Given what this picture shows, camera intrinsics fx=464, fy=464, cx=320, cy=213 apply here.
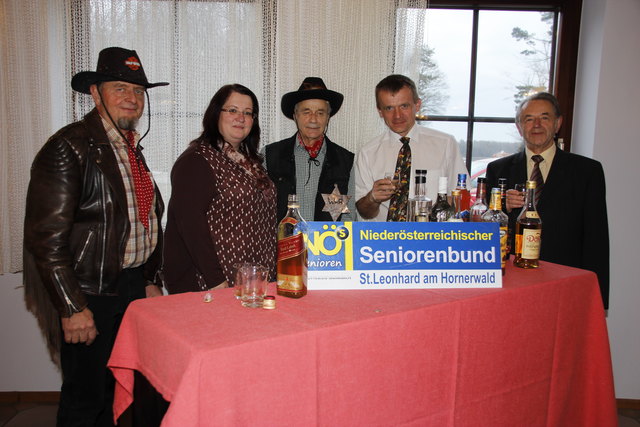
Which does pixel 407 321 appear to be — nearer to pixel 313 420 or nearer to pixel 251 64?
pixel 313 420

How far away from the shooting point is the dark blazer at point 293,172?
7.72 ft

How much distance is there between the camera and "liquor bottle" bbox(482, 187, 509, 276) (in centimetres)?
158

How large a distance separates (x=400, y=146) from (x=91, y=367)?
177 centimetres

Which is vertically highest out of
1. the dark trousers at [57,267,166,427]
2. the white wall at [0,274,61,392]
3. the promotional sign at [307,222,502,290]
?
the promotional sign at [307,222,502,290]

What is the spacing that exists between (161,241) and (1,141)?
1332mm

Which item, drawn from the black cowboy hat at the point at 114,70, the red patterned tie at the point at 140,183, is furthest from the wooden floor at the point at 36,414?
the black cowboy hat at the point at 114,70

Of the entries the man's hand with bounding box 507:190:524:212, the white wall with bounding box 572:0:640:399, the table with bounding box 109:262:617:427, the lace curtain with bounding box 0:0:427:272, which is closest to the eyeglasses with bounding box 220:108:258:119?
the lace curtain with bounding box 0:0:427:272

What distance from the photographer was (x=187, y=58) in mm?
2744

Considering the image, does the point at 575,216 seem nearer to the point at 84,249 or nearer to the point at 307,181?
the point at 307,181

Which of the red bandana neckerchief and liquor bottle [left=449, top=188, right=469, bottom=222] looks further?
the red bandana neckerchief

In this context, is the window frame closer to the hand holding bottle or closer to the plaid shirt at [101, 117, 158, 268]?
the hand holding bottle

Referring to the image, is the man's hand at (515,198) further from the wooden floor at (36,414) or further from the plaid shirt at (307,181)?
the wooden floor at (36,414)

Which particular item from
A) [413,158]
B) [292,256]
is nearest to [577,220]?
[413,158]

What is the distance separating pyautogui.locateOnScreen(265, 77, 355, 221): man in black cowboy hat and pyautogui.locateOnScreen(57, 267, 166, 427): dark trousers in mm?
868
